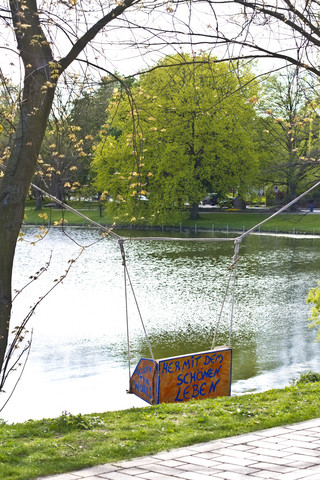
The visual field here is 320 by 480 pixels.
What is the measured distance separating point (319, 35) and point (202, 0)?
1.47 metres

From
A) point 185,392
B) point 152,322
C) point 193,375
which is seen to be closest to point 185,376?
point 193,375

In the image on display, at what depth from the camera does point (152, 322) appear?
1841cm

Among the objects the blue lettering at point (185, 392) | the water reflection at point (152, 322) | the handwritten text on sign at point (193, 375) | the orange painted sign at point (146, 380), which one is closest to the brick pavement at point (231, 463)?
the handwritten text on sign at point (193, 375)

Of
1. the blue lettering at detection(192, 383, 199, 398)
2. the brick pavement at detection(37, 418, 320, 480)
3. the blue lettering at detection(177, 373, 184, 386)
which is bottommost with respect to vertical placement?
the blue lettering at detection(192, 383, 199, 398)

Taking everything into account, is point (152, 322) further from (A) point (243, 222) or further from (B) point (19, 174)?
(A) point (243, 222)

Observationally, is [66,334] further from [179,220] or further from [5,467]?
[179,220]

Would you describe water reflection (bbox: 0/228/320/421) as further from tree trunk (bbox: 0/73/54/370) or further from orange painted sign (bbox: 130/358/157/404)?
tree trunk (bbox: 0/73/54/370)

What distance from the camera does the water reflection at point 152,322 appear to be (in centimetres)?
1237

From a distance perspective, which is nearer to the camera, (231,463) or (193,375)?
(231,463)

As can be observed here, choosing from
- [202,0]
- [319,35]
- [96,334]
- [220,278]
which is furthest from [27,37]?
[220,278]

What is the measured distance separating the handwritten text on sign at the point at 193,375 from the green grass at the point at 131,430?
680mm

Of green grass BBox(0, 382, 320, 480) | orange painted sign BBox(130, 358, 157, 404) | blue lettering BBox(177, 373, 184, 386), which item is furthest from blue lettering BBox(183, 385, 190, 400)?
green grass BBox(0, 382, 320, 480)

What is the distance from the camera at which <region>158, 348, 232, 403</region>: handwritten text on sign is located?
335 inches

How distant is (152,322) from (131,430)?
12201mm
